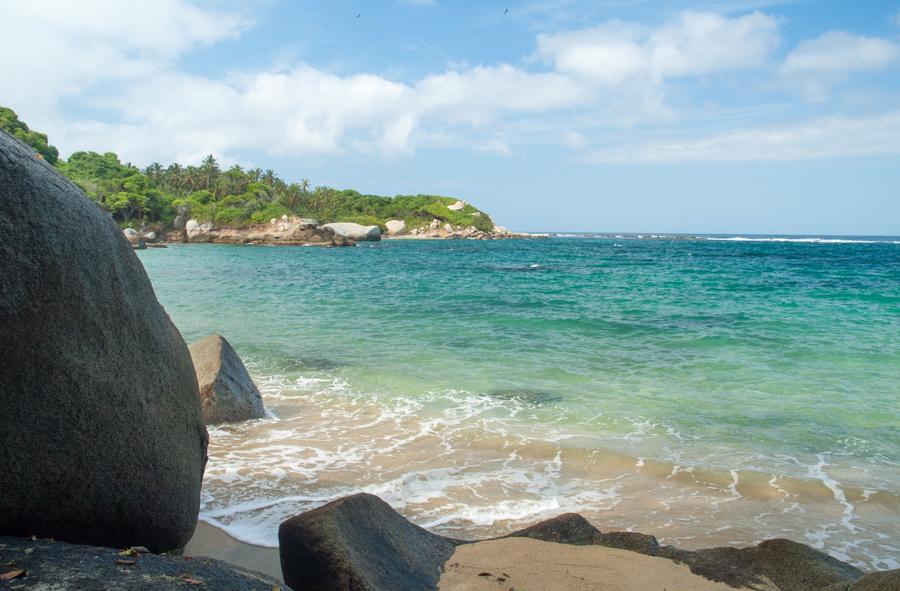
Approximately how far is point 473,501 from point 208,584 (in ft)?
12.6

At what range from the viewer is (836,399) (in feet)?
33.6

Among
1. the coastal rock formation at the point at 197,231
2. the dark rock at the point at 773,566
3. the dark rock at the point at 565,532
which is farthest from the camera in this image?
the coastal rock formation at the point at 197,231

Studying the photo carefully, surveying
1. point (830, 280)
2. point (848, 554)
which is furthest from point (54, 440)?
point (830, 280)

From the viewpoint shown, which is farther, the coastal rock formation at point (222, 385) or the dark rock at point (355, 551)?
the coastal rock formation at point (222, 385)

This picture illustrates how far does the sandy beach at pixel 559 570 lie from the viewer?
4039 mm

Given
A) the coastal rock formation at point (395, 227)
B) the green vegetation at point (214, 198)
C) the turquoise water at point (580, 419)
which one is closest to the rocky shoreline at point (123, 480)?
the turquoise water at point (580, 419)

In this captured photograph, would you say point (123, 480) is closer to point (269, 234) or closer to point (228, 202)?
point (269, 234)

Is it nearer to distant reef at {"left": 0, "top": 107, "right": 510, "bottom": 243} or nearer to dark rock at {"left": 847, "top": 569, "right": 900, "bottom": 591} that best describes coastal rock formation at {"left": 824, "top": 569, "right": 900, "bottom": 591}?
dark rock at {"left": 847, "top": 569, "right": 900, "bottom": 591}

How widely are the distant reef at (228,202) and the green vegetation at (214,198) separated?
0.09 meters

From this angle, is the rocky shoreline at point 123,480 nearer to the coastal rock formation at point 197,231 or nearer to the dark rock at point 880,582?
the dark rock at point 880,582

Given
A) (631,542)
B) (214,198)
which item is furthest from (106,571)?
(214,198)

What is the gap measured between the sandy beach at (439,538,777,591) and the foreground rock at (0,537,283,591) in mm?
1649

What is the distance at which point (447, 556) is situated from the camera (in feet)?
14.4

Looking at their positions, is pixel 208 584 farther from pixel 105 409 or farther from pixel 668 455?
pixel 668 455
